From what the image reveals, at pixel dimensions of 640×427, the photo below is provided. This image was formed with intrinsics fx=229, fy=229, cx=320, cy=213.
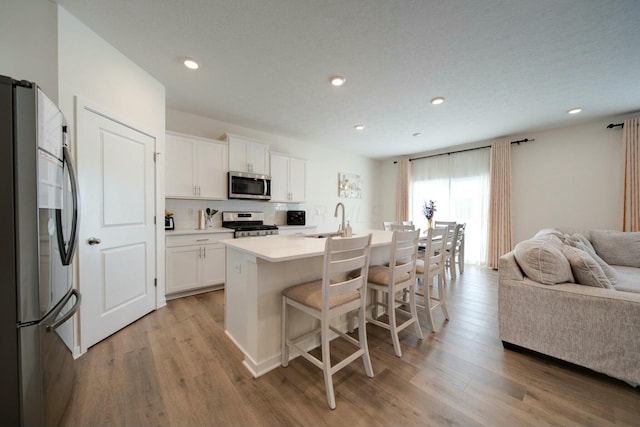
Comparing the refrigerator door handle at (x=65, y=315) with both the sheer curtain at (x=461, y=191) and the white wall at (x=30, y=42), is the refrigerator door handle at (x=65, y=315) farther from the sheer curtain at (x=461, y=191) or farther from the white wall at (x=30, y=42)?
the sheer curtain at (x=461, y=191)

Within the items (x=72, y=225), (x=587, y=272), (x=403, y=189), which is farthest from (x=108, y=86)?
(x=403, y=189)

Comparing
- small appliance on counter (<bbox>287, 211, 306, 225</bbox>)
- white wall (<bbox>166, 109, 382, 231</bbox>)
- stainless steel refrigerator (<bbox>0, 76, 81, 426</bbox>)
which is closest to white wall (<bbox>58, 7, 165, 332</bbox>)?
white wall (<bbox>166, 109, 382, 231</bbox>)

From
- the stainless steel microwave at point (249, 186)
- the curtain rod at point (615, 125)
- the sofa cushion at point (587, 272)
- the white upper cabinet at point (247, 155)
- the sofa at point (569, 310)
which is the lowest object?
the sofa at point (569, 310)

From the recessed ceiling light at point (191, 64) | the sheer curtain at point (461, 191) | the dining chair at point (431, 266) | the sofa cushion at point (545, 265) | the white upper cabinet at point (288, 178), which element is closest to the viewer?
the sofa cushion at point (545, 265)

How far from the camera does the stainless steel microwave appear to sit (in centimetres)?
362

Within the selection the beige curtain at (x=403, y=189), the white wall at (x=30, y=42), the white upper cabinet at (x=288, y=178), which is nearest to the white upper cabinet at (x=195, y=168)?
the white upper cabinet at (x=288, y=178)

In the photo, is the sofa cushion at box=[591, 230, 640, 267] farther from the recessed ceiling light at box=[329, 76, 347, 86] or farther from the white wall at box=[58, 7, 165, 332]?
the white wall at box=[58, 7, 165, 332]

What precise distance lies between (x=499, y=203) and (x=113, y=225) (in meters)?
5.96

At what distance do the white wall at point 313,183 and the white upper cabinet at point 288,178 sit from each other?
0.98ft

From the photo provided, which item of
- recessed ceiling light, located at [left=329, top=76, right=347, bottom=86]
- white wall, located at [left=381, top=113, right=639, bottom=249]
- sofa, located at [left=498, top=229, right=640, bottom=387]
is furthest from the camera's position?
white wall, located at [left=381, top=113, right=639, bottom=249]

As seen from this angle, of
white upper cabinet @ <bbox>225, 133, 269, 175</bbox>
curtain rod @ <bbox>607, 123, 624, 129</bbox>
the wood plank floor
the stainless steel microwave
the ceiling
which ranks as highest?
the ceiling

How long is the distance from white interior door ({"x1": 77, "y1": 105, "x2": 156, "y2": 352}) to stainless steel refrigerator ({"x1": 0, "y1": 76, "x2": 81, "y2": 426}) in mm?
943

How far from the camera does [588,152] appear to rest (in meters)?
3.78

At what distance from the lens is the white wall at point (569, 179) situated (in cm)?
361
